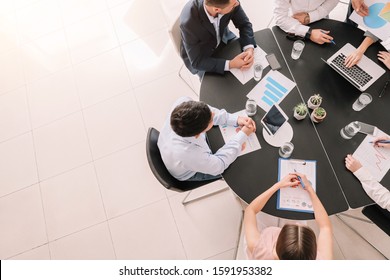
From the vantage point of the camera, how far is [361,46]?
79.8 inches

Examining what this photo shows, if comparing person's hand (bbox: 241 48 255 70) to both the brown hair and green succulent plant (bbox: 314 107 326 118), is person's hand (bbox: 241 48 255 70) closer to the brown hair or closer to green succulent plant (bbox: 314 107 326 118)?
the brown hair

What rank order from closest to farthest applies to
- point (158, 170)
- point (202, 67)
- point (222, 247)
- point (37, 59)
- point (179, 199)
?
1. point (158, 170)
2. point (202, 67)
3. point (222, 247)
4. point (179, 199)
5. point (37, 59)

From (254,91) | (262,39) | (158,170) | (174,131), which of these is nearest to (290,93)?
(254,91)

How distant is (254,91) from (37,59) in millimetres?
2761

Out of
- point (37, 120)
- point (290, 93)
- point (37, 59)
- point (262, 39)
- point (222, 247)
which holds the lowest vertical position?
point (222, 247)

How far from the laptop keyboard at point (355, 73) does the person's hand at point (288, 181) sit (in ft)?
2.65

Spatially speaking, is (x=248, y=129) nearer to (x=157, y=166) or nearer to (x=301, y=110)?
(x=301, y=110)

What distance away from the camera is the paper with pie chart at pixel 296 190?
1726 mm

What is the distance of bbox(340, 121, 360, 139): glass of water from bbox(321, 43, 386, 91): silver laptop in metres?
0.28

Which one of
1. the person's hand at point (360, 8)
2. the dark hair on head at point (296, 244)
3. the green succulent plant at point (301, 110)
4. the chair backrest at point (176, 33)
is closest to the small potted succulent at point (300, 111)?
the green succulent plant at point (301, 110)

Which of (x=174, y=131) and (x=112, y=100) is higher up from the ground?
(x=174, y=131)

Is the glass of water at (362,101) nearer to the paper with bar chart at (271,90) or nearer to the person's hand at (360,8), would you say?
the paper with bar chart at (271,90)

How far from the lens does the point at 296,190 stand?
5.78 feet

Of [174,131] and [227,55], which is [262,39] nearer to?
[227,55]
